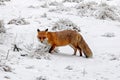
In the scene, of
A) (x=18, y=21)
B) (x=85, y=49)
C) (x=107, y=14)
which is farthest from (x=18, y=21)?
(x=85, y=49)

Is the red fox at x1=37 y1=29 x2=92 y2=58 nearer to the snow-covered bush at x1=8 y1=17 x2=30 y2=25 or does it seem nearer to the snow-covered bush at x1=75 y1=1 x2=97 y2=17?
the snow-covered bush at x1=8 y1=17 x2=30 y2=25

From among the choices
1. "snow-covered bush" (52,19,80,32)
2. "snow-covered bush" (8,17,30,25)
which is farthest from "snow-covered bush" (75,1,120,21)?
"snow-covered bush" (8,17,30,25)

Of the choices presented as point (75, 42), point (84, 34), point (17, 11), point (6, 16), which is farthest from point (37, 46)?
point (17, 11)

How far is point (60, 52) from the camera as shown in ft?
33.9

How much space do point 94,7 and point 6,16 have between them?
431 centimetres

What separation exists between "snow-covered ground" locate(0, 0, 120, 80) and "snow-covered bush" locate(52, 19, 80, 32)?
0.95 feet

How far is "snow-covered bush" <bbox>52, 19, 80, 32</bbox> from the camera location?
43.0 feet

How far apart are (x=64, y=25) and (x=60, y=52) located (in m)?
3.15

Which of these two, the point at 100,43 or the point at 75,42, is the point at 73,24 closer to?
the point at 100,43

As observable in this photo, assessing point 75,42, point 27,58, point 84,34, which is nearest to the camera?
point 27,58

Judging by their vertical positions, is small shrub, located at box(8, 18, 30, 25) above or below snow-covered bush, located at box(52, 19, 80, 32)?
above

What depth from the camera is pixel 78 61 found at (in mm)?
9328

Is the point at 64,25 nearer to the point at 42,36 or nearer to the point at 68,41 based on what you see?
the point at 68,41

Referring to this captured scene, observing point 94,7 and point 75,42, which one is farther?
point 94,7
